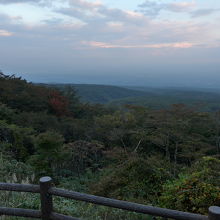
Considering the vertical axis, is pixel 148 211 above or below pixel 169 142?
above

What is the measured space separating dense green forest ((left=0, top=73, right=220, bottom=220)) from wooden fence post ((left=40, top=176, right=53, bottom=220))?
1181 millimetres

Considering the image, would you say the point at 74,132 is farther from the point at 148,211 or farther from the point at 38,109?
the point at 148,211

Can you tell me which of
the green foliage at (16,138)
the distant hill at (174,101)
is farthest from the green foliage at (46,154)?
the distant hill at (174,101)

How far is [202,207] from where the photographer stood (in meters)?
4.29

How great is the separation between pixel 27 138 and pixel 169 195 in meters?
9.09

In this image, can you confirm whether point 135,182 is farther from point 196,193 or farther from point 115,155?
point 115,155

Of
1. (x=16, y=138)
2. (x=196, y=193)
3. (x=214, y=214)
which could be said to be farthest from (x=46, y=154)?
(x=214, y=214)

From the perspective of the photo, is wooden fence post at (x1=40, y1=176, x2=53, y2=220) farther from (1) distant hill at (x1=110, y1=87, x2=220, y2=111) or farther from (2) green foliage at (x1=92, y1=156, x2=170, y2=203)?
(1) distant hill at (x1=110, y1=87, x2=220, y2=111)

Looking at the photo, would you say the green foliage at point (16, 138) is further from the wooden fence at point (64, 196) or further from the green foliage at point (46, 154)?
the wooden fence at point (64, 196)

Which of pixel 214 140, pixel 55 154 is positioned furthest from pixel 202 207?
pixel 214 140

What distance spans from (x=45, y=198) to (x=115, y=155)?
8.00 metres

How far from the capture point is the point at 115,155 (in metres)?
10.8

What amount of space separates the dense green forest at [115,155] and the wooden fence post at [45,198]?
118 centimetres

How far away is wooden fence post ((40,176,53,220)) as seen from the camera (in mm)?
2844
